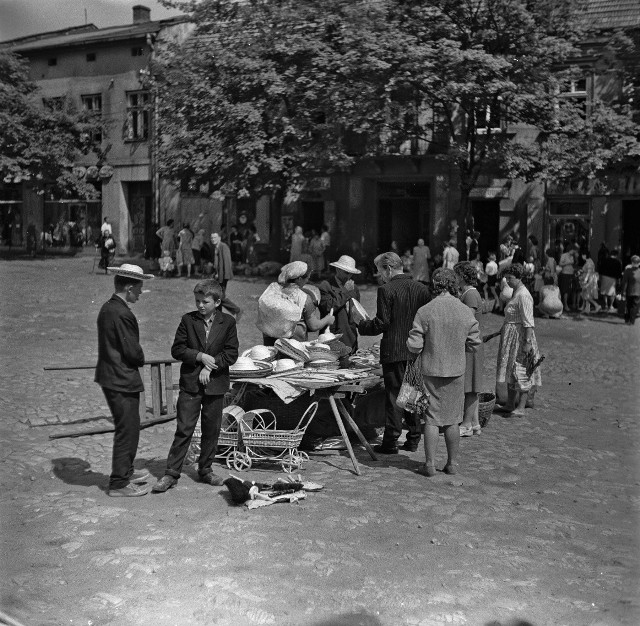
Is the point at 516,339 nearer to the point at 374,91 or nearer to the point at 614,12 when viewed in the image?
the point at 374,91

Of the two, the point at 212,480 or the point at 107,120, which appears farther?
the point at 107,120

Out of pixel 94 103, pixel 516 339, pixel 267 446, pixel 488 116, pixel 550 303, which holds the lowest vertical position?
pixel 267 446

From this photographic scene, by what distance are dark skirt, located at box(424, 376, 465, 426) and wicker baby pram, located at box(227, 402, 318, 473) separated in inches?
40.2

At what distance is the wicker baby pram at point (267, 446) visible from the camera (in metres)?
7.98

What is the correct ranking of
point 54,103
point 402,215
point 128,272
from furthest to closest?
point 54,103 < point 402,215 < point 128,272

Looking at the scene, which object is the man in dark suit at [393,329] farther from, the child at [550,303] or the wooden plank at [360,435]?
the child at [550,303]

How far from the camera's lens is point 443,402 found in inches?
311

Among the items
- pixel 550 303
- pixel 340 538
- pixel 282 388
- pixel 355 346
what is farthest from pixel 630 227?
pixel 340 538

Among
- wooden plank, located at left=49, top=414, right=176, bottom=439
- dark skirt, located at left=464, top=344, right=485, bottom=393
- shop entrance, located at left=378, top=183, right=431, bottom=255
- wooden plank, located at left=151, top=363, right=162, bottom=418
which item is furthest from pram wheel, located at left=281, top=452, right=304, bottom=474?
shop entrance, located at left=378, top=183, right=431, bottom=255

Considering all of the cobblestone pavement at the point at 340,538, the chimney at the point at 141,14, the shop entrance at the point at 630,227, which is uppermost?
the chimney at the point at 141,14

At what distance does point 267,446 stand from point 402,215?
26.9 m

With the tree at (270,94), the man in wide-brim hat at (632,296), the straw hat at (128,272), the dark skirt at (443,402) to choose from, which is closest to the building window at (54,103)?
the tree at (270,94)

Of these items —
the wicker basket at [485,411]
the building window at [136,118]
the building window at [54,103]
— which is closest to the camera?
the wicker basket at [485,411]

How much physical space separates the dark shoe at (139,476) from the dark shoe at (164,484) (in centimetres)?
20
